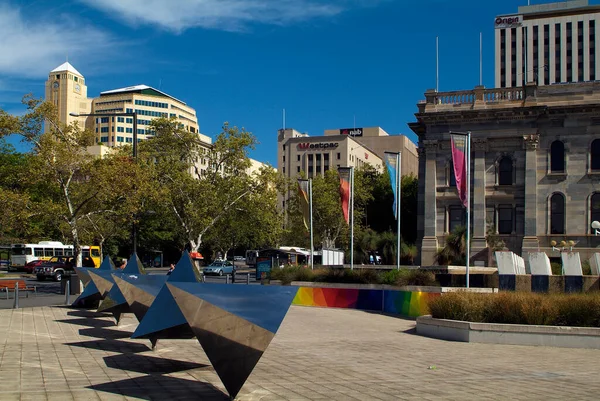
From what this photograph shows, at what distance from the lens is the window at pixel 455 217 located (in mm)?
53094

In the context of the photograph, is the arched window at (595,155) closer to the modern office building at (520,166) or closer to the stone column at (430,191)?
the modern office building at (520,166)

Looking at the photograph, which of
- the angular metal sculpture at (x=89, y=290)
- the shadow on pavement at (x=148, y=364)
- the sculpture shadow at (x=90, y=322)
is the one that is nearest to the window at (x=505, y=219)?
the angular metal sculpture at (x=89, y=290)

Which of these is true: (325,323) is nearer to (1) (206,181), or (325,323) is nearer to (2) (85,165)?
(2) (85,165)

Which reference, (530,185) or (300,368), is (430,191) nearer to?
(530,185)

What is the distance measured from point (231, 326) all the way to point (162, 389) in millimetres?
1600

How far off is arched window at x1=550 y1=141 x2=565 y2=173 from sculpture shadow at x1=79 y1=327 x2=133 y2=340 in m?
42.4

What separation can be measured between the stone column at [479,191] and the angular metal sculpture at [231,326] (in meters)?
44.6

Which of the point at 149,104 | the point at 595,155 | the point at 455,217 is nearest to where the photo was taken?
the point at 595,155

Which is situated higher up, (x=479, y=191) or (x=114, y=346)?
(x=479, y=191)

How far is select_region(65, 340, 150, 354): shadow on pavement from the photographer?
13023 mm

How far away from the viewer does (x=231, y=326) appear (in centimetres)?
870

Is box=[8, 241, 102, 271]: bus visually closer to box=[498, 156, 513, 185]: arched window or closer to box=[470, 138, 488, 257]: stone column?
box=[470, 138, 488, 257]: stone column

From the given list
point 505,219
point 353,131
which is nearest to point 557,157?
point 505,219

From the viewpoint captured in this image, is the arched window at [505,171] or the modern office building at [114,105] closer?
the arched window at [505,171]
